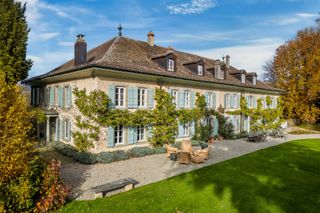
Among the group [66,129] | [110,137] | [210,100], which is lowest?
[110,137]

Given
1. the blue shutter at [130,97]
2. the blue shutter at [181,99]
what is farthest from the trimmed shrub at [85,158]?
the blue shutter at [181,99]

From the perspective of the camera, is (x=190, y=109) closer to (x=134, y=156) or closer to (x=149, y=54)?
(x=149, y=54)

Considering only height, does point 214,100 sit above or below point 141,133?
above

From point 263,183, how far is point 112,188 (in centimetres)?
677

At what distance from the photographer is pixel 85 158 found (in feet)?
48.4

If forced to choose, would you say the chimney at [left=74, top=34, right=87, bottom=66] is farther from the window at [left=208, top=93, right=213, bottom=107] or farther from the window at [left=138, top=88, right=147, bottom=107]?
the window at [left=208, top=93, right=213, bottom=107]

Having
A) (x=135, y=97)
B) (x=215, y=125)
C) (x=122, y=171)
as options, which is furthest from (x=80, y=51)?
(x=215, y=125)

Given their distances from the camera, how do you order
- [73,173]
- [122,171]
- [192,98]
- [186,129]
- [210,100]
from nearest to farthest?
[73,173]
[122,171]
[186,129]
[192,98]
[210,100]

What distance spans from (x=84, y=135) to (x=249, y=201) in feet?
37.4

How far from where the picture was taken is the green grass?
8.34 meters

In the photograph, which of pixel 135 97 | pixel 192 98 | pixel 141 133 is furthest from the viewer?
pixel 192 98

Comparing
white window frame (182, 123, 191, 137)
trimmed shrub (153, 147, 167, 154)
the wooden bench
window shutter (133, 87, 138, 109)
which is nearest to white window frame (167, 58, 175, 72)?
window shutter (133, 87, 138, 109)

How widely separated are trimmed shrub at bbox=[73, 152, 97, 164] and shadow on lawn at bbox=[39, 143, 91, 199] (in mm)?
284

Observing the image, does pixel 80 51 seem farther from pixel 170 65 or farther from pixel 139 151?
pixel 139 151
